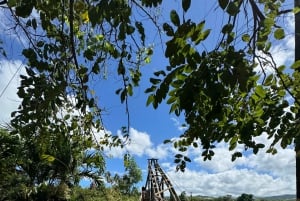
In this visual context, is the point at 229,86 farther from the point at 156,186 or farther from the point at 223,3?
the point at 156,186

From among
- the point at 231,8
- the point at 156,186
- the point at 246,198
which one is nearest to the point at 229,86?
the point at 231,8

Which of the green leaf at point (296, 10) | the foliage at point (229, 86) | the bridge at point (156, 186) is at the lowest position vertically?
the foliage at point (229, 86)

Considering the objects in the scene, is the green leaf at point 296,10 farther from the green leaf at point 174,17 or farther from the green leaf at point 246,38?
the green leaf at point 174,17

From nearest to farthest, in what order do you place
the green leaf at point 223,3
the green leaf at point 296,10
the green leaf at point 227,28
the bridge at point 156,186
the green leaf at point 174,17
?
the green leaf at point 223,3 → the green leaf at point 174,17 → the green leaf at point 227,28 → the green leaf at point 296,10 → the bridge at point 156,186

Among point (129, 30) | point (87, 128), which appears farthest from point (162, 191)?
point (129, 30)

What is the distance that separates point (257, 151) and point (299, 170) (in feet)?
0.83

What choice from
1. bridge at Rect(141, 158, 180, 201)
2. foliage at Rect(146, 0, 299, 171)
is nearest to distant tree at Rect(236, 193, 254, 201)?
bridge at Rect(141, 158, 180, 201)

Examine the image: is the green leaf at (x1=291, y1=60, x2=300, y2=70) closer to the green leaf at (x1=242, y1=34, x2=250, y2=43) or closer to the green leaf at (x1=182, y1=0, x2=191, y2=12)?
the green leaf at (x1=242, y1=34, x2=250, y2=43)

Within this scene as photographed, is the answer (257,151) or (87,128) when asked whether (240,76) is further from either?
(87,128)

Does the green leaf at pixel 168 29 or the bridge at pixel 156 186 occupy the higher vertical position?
the bridge at pixel 156 186

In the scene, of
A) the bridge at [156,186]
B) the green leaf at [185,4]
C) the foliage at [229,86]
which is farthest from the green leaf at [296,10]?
the bridge at [156,186]

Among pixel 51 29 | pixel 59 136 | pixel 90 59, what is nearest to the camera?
pixel 90 59

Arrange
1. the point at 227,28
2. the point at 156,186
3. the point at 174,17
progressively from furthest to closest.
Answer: the point at 156,186 → the point at 227,28 → the point at 174,17

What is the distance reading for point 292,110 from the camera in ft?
6.82
